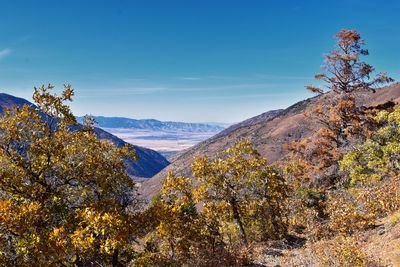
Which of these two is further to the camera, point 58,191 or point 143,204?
point 143,204

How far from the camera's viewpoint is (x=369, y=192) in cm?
2191

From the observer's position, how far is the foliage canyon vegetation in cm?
1062

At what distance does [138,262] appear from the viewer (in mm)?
12508

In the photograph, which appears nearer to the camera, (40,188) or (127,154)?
(40,188)

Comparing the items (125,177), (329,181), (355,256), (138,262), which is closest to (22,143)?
(125,177)

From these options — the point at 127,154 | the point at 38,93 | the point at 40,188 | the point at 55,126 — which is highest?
the point at 38,93

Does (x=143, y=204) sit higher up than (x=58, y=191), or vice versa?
(x=58, y=191)

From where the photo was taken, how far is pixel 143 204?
50.5 ft

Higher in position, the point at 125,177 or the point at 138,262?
the point at 125,177

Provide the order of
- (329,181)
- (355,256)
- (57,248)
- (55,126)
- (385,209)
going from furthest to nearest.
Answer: (329,181)
(385,209)
(55,126)
(355,256)
(57,248)

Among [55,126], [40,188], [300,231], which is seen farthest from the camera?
[300,231]

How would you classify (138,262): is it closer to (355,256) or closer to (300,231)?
(355,256)

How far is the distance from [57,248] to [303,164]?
116 ft

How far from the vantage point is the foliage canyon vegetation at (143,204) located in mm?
10617
